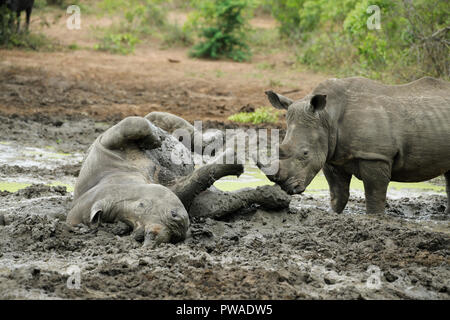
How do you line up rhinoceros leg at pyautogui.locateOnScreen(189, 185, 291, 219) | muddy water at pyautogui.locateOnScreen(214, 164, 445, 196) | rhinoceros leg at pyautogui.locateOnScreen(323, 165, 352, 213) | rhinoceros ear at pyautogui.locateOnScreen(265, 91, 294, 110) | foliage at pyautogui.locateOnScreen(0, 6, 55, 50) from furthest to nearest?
foliage at pyautogui.locateOnScreen(0, 6, 55, 50) < muddy water at pyautogui.locateOnScreen(214, 164, 445, 196) < rhinoceros leg at pyautogui.locateOnScreen(323, 165, 352, 213) < rhinoceros ear at pyautogui.locateOnScreen(265, 91, 294, 110) < rhinoceros leg at pyautogui.locateOnScreen(189, 185, 291, 219)

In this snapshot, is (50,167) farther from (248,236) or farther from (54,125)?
(248,236)

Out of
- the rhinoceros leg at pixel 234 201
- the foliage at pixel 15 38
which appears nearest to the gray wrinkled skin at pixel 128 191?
the rhinoceros leg at pixel 234 201

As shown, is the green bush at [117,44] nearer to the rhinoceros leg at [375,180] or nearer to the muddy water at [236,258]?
the muddy water at [236,258]

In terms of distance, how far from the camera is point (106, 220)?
5191 mm

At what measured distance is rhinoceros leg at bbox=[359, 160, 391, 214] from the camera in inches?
241

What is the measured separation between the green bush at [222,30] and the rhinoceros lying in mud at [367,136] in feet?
41.2

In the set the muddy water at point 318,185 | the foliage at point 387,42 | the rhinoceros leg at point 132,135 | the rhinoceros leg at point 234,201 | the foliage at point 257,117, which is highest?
the foliage at point 387,42

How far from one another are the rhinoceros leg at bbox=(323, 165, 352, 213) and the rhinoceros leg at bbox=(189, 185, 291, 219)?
842 millimetres

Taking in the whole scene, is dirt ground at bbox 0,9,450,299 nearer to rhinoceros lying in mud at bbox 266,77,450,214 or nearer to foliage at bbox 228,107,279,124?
rhinoceros lying in mud at bbox 266,77,450,214

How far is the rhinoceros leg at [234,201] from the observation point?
5.76 meters

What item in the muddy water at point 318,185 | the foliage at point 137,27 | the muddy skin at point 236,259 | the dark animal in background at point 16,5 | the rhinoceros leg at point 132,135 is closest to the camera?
the muddy skin at point 236,259

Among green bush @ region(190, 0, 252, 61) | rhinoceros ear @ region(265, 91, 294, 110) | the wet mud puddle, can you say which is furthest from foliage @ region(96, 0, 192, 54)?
rhinoceros ear @ region(265, 91, 294, 110)

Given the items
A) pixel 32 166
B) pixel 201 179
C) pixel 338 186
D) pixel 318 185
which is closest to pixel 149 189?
pixel 201 179
